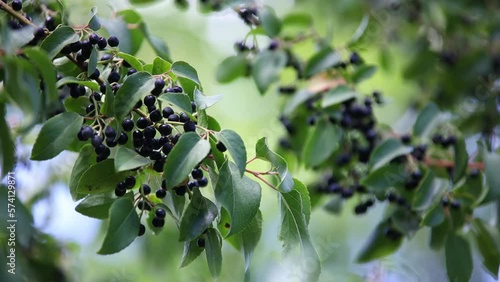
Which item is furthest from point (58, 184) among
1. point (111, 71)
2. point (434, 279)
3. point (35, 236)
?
point (434, 279)

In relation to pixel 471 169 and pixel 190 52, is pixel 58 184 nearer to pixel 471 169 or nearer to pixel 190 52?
pixel 471 169

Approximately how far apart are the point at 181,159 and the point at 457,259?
85 cm

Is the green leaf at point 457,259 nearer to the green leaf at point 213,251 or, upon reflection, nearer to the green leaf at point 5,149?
the green leaf at point 213,251

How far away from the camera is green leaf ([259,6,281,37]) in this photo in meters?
1.72

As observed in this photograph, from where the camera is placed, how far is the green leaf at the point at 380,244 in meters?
1.67

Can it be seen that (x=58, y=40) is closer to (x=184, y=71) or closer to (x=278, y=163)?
(x=184, y=71)

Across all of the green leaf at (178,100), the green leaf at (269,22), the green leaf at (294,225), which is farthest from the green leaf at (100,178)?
the green leaf at (269,22)

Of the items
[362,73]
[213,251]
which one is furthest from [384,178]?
[213,251]

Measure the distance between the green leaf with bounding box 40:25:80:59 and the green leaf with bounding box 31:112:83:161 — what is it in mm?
116

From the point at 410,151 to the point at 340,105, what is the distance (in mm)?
230

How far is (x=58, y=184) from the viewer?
207 cm

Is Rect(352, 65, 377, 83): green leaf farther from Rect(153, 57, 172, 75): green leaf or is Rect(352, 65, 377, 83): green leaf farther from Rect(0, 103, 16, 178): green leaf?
Rect(0, 103, 16, 178): green leaf

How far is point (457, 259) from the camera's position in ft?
4.84

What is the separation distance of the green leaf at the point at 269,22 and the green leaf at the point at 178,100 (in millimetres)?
783
